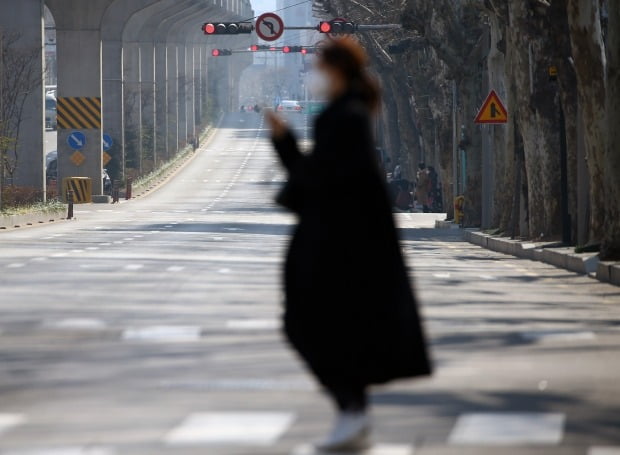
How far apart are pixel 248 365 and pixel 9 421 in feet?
10.3

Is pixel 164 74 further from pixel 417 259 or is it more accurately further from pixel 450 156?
pixel 417 259

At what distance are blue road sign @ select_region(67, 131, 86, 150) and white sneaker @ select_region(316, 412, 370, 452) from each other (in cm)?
6043

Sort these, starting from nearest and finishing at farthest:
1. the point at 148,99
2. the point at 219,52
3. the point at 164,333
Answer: the point at 164,333 < the point at 219,52 < the point at 148,99

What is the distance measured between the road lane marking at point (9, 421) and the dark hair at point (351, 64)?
263cm

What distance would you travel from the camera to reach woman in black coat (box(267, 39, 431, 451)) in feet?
26.8

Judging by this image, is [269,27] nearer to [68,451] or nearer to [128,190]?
[128,190]

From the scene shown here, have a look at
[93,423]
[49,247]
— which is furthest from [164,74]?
[93,423]

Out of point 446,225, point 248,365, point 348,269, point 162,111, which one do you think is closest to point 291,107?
point 162,111

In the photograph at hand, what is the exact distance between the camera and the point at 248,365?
1254 cm

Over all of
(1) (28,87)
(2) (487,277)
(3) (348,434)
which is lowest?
(2) (487,277)

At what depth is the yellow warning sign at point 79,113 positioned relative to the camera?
73.0 meters

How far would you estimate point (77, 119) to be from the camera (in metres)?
73.3

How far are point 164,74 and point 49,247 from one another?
278 ft

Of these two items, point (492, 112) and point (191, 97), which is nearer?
point (492, 112)
